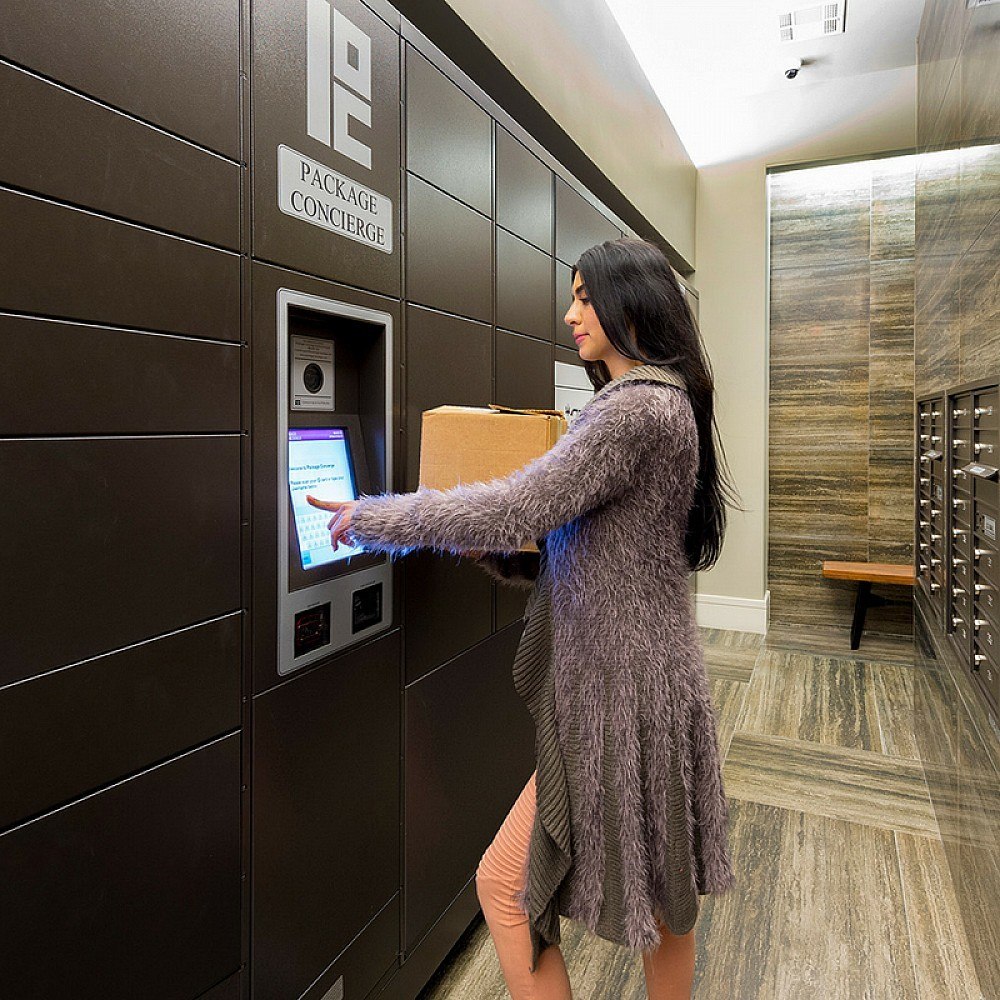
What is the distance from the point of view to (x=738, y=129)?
5.00 metres

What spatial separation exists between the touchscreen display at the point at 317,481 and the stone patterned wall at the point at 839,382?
14.2 feet

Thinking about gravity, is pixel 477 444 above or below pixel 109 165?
below

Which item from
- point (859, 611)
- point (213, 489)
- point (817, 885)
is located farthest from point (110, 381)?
point (859, 611)

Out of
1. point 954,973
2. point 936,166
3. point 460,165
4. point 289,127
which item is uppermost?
point 936,166

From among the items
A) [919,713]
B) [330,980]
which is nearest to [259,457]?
[330,980]

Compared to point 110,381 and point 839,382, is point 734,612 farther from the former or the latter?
point 110,381

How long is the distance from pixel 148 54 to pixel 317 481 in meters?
0.76

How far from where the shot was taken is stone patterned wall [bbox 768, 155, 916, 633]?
4.95 metres

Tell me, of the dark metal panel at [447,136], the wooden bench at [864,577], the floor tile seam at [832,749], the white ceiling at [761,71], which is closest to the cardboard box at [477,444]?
the dark metal panel at [447,136]

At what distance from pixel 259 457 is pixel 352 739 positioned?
0.65m

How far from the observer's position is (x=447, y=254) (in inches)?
78.0

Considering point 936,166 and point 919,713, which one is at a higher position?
point 936,166

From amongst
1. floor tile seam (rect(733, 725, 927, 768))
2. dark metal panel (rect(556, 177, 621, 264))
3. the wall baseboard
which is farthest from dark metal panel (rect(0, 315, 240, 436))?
the wall baseboard

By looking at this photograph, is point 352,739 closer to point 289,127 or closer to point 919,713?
point 289,127
